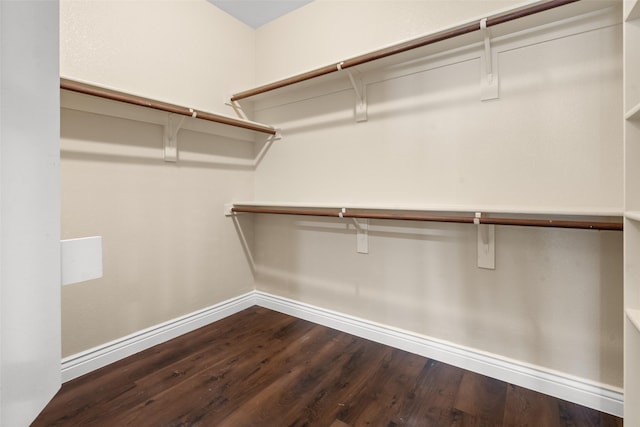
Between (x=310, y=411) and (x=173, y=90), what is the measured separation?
6.59 feet

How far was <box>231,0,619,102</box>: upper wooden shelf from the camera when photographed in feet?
4.20

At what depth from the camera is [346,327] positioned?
2.07 meters

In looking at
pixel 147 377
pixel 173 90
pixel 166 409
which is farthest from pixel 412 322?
pixel 173 90

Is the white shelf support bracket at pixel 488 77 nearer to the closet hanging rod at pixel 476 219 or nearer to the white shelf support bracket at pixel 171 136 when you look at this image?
the closet hanging rod at pixel 476 219

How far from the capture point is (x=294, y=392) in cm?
146

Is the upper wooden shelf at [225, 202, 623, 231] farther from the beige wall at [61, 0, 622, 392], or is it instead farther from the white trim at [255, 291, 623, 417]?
the white trim at [255, 291, 623, 417]

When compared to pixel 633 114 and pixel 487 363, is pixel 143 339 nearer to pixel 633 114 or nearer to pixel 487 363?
pixel 487 363

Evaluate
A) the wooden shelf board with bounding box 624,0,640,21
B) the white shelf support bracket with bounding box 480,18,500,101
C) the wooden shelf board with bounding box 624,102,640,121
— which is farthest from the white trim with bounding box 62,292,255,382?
the wooden shelf board with bounding box 624,0,640,21

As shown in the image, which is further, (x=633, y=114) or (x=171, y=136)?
(x=171, y=136)

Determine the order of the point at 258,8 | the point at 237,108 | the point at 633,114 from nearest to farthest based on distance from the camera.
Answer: the point at 633,114 → the point at 258,8 → the point at 237,108

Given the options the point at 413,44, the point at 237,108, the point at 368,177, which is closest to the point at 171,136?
the point at 237,108

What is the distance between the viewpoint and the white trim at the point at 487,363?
4.42ft

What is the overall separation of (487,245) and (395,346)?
811 mm

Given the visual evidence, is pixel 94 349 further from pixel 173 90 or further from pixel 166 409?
pixel 173 90
